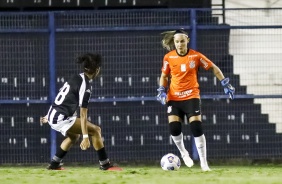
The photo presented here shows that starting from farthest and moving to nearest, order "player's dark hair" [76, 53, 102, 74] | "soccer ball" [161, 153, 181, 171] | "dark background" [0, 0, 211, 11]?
1. "dark background" [0, 0, 211, 11]
2. "soccer ball" [161, 153, 181, 171]
3. "player's dark hair" [76, 53, 102, 74]

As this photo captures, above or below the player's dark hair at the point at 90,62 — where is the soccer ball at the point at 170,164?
below

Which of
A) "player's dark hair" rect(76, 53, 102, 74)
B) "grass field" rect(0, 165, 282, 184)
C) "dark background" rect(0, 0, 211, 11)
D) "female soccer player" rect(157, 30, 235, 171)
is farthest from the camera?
"dark background" rect(0, 0, 211, 11)

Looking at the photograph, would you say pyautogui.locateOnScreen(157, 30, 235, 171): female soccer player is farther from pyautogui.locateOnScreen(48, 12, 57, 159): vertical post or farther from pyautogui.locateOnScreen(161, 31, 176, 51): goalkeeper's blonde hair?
pyautogui.locateOnScreen(48, 12, 57, 159): vertical post

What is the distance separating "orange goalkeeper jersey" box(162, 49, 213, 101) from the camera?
15930 millimetres

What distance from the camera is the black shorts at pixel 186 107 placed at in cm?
1577

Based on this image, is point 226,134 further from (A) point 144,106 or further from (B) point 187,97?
(B) point 187,97

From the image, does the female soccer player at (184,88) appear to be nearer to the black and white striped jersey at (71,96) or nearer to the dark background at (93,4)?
the black and white striped jersey at (71,96)

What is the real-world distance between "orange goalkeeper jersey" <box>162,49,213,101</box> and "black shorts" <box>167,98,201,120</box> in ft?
0.21

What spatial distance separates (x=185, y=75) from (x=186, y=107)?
49 centimetres

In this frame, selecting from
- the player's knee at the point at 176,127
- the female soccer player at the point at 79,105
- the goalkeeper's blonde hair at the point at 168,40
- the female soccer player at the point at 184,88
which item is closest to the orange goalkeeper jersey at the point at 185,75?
the female soccer player at the point at 184,88

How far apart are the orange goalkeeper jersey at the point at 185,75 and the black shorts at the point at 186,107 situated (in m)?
0.06

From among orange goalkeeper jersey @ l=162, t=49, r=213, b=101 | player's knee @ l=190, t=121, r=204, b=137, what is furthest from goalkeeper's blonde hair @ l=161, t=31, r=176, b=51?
player's knee @ l=190, t=121, r=204, b=137

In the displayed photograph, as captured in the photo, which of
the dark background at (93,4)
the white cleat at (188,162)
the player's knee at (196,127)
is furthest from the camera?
the dark background at (93,4)

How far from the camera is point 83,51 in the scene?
66.9 feet
